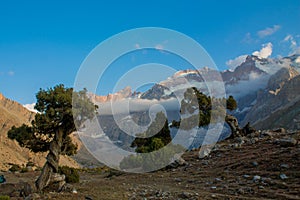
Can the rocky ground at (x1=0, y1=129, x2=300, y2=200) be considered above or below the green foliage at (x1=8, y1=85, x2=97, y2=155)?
below

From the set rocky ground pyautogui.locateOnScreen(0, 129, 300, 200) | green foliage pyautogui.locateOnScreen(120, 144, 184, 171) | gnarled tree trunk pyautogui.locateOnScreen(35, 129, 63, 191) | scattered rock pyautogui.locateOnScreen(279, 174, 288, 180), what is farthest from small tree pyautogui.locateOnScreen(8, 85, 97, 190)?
green foliage pyautogui.locateOnScreen(120, 144, 184, 171)

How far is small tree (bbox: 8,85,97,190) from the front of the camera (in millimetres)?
20297

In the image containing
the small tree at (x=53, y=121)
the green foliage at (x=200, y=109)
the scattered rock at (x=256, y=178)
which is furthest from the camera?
the green foliage at (x=200, y=109)

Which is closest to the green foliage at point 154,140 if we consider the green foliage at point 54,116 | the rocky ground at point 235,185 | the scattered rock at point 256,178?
the rocky ground at point 235,185

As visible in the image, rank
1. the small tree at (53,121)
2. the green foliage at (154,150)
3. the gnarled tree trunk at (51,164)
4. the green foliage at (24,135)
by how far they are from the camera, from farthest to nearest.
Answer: the green foliage at (154,150)
the green foliage at (24,135)
the small tree at (53,121)
the gnarled tree trunk at (51,164)

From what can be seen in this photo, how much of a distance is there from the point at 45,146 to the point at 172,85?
467 inches

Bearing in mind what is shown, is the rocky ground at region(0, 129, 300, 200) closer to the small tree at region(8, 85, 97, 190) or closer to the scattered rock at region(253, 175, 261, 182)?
the scattered rock at region(253, 175, 261, 182)

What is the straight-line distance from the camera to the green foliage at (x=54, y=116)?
67.1 feet

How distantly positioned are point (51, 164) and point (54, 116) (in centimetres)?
359

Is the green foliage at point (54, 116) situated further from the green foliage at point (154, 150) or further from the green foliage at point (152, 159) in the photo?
the green foliage at point (152, 159)

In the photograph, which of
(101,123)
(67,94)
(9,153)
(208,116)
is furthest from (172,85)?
(9,153)

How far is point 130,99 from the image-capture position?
803 inches

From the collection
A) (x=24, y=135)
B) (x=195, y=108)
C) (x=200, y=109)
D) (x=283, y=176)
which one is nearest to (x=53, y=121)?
(x=24, y=135)

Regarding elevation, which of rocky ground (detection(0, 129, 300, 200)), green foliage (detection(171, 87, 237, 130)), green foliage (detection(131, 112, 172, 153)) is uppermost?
green foliage (detection(171, 87, 237, 130))
